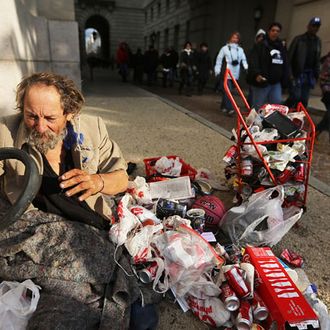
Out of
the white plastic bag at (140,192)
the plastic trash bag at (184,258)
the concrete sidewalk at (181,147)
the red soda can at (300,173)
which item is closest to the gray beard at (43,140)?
the plastic trash bag at (184,258)

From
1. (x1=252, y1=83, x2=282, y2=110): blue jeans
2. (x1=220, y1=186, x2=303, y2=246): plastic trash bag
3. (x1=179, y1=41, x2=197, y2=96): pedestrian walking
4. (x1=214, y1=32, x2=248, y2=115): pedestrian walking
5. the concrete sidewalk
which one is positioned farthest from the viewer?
(x1=179, y1=41, x2=197, y2=96): pedestrian walking

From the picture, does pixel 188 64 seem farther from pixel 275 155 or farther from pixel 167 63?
pixel 275 155

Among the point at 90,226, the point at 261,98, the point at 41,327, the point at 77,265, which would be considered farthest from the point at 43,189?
the point at 261,98

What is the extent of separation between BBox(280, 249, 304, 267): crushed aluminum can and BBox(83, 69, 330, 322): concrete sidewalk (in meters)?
0.09

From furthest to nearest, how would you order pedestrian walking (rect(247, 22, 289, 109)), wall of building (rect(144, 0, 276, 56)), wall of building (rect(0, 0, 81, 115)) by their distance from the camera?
wall of building (rect(144, 0, 276, 56)) < pedestrian walking (rect(247, 22, 289, 109)) < wall of building (rect(0, 0, 81, 115))

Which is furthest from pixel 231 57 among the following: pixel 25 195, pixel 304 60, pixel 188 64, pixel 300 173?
pixel 25 195

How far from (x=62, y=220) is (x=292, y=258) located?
5.60 ft

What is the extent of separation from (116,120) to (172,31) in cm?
2087

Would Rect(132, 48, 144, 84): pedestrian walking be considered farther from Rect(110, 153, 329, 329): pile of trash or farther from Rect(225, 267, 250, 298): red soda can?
Rect(225, 267, 250, 298): red soda can

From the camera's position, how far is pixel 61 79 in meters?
1.86

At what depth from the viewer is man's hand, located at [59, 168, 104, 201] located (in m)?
1.60

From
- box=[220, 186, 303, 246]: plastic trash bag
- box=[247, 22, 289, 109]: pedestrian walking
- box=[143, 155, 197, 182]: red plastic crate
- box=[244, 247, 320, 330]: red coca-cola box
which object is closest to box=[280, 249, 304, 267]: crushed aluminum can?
box=[220, 186, 303, 246]: plastic trash bag

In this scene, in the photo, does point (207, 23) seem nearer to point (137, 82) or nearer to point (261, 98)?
point (137, 82)

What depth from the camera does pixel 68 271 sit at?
162 centimetres
